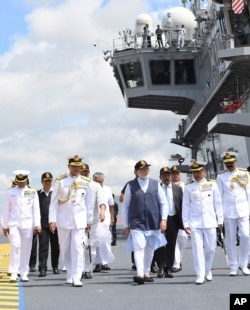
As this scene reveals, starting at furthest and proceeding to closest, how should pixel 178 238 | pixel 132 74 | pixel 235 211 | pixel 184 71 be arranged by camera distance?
pixel 184 71 → pixel 132 74 → pixel 178 238 → pixel 235 211

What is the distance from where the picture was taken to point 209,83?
34.1 m

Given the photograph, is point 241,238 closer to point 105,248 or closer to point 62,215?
point 105,248

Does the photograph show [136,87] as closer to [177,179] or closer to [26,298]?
[177,179]

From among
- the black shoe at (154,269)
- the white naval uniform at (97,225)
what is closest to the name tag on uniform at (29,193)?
the white naval uniform at (97,225)

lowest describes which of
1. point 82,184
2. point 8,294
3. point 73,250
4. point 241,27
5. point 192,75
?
point 8,294

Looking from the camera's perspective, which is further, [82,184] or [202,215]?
[82,184]

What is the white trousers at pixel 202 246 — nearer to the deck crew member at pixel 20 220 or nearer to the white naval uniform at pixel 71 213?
the white naval uniform at pixel 71 213

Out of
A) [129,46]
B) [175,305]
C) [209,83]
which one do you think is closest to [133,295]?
[175,305]

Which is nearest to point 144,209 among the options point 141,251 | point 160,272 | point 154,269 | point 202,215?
point 141,251

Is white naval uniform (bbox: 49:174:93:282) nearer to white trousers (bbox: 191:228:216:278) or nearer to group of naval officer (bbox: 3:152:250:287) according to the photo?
group of naval officer (bbox: 3:152:250:287)

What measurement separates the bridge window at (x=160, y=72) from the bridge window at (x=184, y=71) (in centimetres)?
64

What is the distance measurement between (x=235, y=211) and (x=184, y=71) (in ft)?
102

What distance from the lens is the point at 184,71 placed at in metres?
39.8

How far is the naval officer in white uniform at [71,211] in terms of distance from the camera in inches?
346
